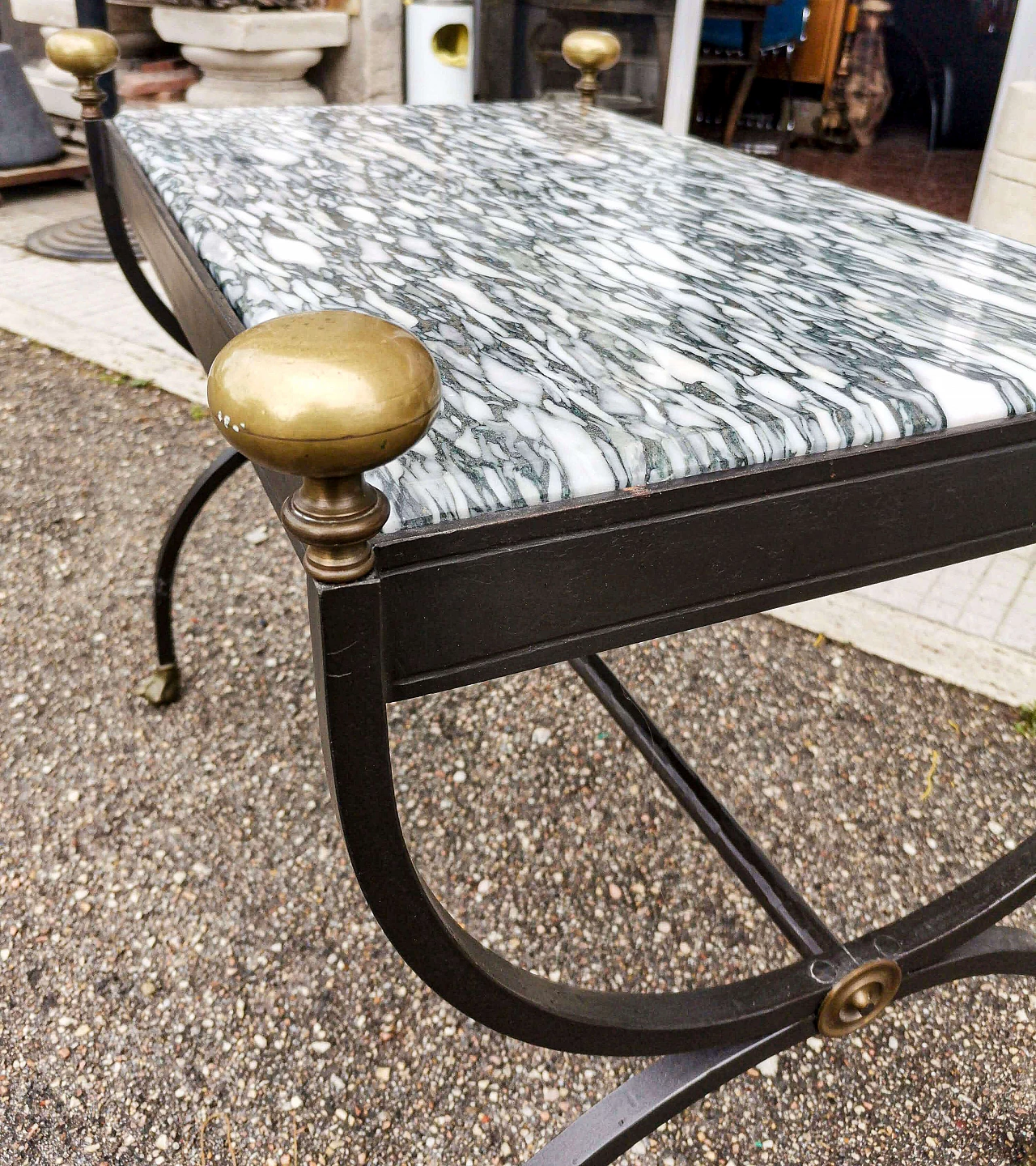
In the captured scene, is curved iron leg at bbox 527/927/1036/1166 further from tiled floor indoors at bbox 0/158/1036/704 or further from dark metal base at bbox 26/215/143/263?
dark metal base at bbox 26/215/143/263

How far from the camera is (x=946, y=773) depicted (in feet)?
5.70

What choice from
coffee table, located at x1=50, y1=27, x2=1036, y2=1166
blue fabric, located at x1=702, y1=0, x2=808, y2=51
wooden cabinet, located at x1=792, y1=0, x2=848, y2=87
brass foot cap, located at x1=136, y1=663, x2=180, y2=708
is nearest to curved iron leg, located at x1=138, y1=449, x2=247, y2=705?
brass foot cap, located at x1=136, y1=663, x2=180, y2=708

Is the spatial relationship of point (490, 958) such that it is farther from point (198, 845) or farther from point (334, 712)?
point (198, 845)

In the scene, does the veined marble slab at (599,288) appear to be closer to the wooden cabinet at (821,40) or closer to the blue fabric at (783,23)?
the blue fabric at (783,23)

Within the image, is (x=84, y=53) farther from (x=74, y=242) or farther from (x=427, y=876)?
(x=74, y=242)

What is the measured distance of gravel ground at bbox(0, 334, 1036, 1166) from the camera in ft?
3.98

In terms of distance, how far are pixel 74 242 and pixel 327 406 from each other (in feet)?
13.9

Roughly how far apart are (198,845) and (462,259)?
40.5 inches

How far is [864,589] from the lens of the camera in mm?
2250

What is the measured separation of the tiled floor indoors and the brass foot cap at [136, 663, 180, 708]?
1208 mm

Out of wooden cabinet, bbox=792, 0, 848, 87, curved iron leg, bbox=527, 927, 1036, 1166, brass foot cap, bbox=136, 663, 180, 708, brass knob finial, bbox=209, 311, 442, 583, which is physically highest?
brass knob finial, bbox=209, 311, 442, 583

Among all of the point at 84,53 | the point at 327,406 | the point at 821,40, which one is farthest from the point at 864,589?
the point at 821,40

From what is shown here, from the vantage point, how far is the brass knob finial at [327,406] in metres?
0.44

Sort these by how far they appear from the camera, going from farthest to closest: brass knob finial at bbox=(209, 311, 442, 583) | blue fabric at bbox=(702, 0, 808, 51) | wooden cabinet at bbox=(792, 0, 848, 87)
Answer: wooden cabinet at bbox=(792, 0, 848, 87) → blue fabric at bbox=(702, 0, 808, 51) → brass knob finial at bbox=(209, 311, 442, 583)
